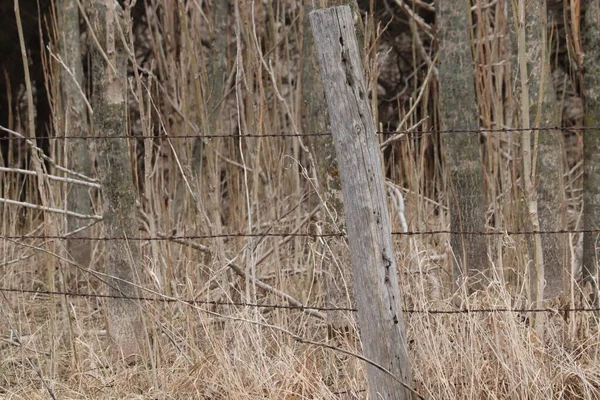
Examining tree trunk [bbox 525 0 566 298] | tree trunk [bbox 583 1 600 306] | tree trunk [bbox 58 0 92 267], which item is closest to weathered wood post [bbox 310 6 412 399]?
tree trunk [bbox 525 0 566 298]

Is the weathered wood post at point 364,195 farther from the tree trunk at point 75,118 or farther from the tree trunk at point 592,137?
the tree trunk at point 75,118

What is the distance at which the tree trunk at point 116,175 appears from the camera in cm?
377

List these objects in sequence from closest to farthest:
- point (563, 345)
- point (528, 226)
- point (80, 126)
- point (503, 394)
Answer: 1. point (503, 394)
2. point (563, 345)
3. point (528, 226)
4. point (80, 126)

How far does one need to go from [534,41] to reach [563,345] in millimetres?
1405

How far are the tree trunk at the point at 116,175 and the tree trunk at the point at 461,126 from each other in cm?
146

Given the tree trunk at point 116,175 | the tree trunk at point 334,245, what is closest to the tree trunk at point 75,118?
the tree trunk at point 116,175

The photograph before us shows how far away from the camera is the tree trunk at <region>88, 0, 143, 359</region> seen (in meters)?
3.77

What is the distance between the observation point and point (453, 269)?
12.4ft

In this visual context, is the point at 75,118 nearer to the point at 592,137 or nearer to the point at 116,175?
the point at 116,175

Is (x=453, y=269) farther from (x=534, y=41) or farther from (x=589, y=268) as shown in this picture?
(x=534, y=41)

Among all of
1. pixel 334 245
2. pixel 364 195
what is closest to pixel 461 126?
pixel 334 245

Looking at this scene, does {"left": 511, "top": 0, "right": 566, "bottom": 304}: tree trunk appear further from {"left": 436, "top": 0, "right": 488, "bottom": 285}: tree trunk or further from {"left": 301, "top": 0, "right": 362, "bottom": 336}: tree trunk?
{"left": 301, "top": 0, "right": 362, "bottom": 336}: tree trunk

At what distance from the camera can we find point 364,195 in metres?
2.72

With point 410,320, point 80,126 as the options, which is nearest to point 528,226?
point 410,320
